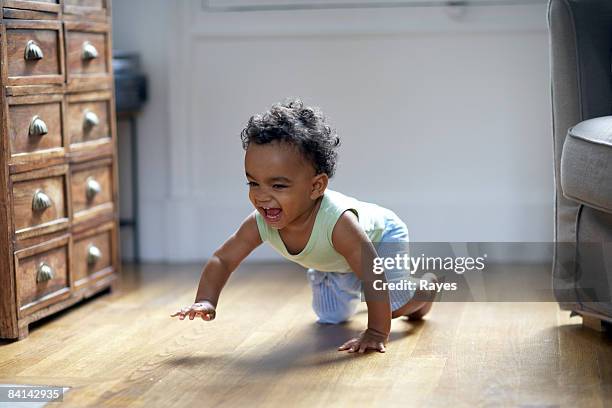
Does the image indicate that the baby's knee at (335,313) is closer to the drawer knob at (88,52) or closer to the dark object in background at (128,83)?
the drawer knob at (88,52)

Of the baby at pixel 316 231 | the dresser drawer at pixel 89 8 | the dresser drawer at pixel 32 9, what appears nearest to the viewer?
the baby at pixel 316 231

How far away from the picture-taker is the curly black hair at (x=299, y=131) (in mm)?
1713

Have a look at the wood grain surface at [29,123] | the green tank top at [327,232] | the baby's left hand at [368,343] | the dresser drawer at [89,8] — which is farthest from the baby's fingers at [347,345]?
the dresser drawer at [89,8]

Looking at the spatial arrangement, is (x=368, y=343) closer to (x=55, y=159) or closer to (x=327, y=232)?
(x=327, y=232)

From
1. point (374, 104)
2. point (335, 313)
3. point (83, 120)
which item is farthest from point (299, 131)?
point (374, 104)

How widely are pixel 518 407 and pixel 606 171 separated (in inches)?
18.7

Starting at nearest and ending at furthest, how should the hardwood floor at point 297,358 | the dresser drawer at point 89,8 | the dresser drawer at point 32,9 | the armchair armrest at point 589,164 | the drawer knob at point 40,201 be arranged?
the hardwood floor at point 297,358 < the armchair armrest at point 589,164 < the dresser drawer at point 32,9 < the drawer knob at point 40,201 < the dresser drawer at point 89,8

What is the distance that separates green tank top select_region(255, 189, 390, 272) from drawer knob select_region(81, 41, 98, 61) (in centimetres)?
63

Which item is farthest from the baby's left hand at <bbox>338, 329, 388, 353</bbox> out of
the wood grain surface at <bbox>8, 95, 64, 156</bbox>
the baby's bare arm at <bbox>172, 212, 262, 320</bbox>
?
the wood grain surface at <bbox>8, 95, 64, 156</bbox>

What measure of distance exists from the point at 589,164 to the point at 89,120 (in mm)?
1174

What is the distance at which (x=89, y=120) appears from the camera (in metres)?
2.19

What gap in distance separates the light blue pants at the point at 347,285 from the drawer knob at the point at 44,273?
58 cm

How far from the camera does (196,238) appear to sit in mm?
2779

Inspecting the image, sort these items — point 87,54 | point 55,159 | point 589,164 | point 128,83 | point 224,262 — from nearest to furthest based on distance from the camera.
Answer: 1. point 589,164
2. point 224,262
3. point 55,159
4. point 87,54
5. point 128,83
